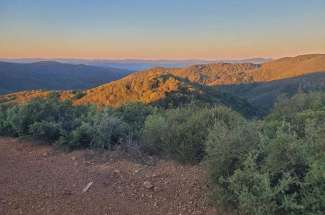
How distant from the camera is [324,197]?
324 cm

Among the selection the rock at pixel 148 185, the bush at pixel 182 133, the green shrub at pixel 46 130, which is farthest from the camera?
the green shrub at pixel 46 130

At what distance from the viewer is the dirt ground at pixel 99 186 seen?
423 centimetres

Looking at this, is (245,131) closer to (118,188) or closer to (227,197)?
(227,197)

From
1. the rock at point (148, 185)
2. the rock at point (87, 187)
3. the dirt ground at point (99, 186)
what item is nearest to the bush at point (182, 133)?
the dirt ground at point (99, 186)

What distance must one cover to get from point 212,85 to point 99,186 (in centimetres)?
6830

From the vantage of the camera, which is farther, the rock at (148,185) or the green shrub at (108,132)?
the green shrub at (108,132)

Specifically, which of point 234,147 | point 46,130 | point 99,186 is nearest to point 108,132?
point 46,130

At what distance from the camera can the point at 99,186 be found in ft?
15.8

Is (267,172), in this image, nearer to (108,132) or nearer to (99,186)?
(99,186)

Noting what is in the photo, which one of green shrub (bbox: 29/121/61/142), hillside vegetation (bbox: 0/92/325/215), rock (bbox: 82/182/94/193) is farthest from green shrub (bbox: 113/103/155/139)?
rock (bbox: 82/182/94/193)

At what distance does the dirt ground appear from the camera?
423 centimetres

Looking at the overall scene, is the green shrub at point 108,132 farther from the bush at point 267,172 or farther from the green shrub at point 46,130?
the bush at point 267,172

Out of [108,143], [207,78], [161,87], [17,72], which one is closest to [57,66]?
[17,72]

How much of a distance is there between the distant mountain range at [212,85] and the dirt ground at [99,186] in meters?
8.94
